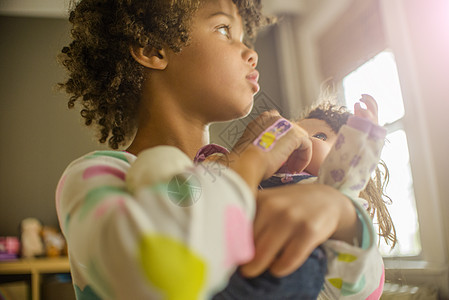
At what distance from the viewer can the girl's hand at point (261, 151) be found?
0.79 ft

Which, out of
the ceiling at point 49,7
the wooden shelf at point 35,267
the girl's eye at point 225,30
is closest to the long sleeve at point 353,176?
the girl's eye at point 225,30

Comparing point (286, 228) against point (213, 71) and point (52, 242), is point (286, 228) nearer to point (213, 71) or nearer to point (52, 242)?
point (213, 71)

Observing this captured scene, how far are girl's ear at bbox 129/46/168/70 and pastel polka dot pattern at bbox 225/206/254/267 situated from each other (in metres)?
0.32

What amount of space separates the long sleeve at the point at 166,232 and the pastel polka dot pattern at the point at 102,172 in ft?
0.07

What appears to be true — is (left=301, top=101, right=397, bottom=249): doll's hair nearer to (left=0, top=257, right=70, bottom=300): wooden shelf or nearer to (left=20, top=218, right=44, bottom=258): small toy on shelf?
(left=0, top=257, right=70, bottom=300): wooden shelf

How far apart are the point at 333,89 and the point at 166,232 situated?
49cm

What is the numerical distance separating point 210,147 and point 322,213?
0.17 meters

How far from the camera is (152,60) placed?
48 centimetres

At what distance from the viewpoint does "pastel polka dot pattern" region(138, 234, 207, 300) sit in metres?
0.18

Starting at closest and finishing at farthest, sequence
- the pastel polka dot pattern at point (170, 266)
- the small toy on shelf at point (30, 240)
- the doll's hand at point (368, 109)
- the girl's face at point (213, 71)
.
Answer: the pastel polka dot pattern at point (170, 266), the doll's hand at point (368, 109), the girl's face at point (213, 71), the small toy on shelf at point (30, 240)

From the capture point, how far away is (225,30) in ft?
1.58

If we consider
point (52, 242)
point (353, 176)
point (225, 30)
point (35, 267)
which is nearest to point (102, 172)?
point (353, 176)

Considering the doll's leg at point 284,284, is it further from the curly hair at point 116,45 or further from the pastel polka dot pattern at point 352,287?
the curly hair at point 116,45

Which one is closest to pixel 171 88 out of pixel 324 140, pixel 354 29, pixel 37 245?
A: pixel 324 140
